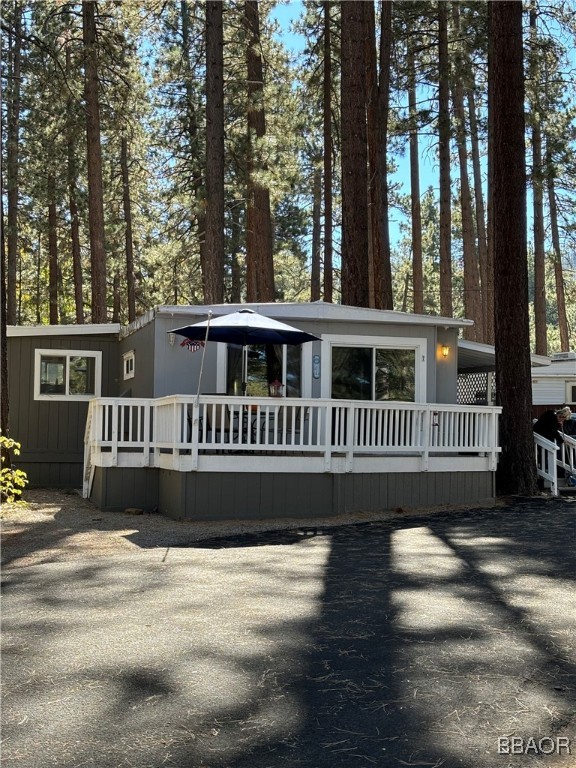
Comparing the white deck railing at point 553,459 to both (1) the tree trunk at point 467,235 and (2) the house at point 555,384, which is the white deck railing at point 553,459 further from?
(1) the tree trunk at point 467,235

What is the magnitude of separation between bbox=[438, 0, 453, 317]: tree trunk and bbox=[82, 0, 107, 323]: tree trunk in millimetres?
7350

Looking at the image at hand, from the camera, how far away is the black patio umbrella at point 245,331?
10.3 meters

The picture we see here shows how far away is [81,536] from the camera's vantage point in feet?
29.0

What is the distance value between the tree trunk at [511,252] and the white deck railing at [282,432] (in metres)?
0.79

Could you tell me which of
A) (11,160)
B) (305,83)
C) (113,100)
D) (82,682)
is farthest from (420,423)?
(11,160)

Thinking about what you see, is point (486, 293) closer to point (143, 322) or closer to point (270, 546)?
point (143, 322)

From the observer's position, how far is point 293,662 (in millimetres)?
4098

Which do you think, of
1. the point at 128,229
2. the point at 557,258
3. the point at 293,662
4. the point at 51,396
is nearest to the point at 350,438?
the point at 293,662

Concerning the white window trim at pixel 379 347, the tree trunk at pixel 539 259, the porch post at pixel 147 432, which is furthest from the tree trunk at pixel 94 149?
the tree trunk at pixel 539 259

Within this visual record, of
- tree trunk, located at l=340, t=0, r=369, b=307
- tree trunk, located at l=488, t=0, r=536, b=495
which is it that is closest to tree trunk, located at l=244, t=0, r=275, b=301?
tree trunk, located at l=340, t=0, r=369, b=307

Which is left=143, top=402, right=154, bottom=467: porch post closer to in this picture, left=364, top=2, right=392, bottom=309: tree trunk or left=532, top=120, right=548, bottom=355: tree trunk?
left=364, top=2, right=392, bottom=309: tree trunk

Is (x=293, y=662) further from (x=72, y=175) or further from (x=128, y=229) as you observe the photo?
(x=128, y=229)

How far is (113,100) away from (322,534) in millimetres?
13133

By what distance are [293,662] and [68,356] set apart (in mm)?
11919
